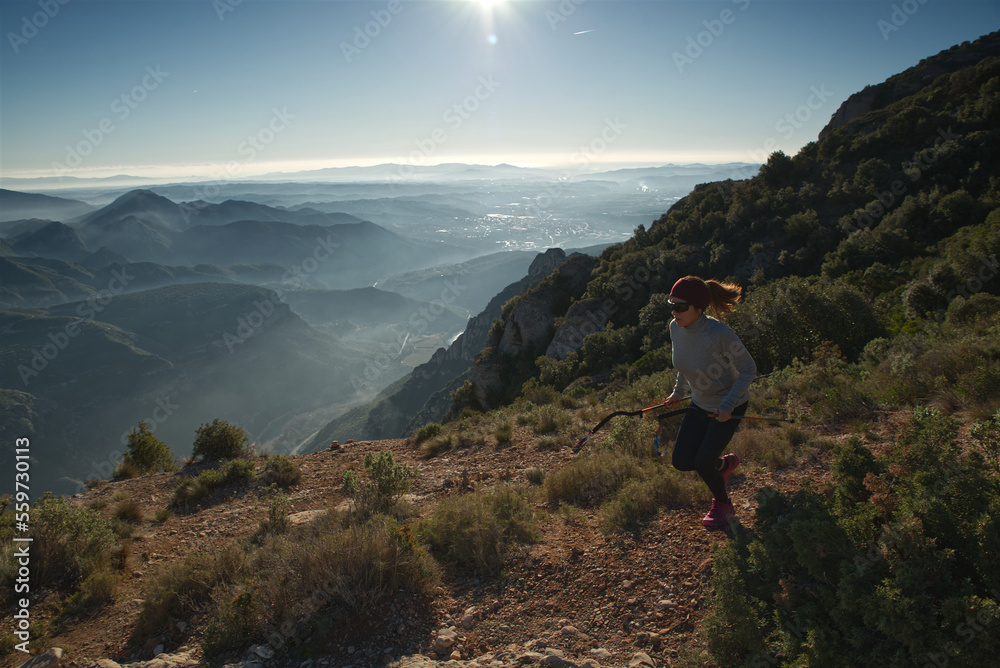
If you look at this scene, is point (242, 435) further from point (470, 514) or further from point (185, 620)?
point (470, 514)

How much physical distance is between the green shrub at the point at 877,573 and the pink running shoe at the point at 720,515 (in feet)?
1.82

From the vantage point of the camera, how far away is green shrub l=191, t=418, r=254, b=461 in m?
8.39

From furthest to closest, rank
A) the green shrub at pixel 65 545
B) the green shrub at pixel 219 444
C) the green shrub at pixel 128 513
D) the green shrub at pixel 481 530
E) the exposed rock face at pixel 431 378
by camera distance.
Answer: the exposed rock face at pixel 431 378, the green shrub at pixel 219 444, the green shrub at pixel 128 513, the green shrub at pixel 65 545, the green shrub at pixel 481 530

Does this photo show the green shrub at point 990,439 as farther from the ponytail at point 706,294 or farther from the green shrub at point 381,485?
the green shrub at point 381,485

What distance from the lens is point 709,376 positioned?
10.6 feet

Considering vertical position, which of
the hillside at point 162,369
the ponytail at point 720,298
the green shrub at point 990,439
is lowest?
the hillside at point 162,369

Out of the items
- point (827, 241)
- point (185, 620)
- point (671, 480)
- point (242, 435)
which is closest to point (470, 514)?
point (671, 480)

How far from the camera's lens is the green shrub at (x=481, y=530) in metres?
3.69

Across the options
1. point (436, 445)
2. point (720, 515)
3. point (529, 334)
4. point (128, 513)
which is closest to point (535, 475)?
→ point (720, 515)

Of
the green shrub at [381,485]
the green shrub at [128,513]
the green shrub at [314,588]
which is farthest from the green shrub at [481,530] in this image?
the green shrub at [128,513]

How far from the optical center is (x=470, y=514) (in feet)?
13.4

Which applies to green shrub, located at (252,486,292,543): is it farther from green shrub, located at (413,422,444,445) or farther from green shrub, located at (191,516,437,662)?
green shrub, located at (413,422,444,445)

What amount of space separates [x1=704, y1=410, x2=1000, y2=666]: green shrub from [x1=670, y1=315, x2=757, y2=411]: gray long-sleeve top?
0.82 metres

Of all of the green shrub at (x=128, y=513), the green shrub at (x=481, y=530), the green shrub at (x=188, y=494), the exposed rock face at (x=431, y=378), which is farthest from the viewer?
the exposed rock face at (x=431, y=378)
